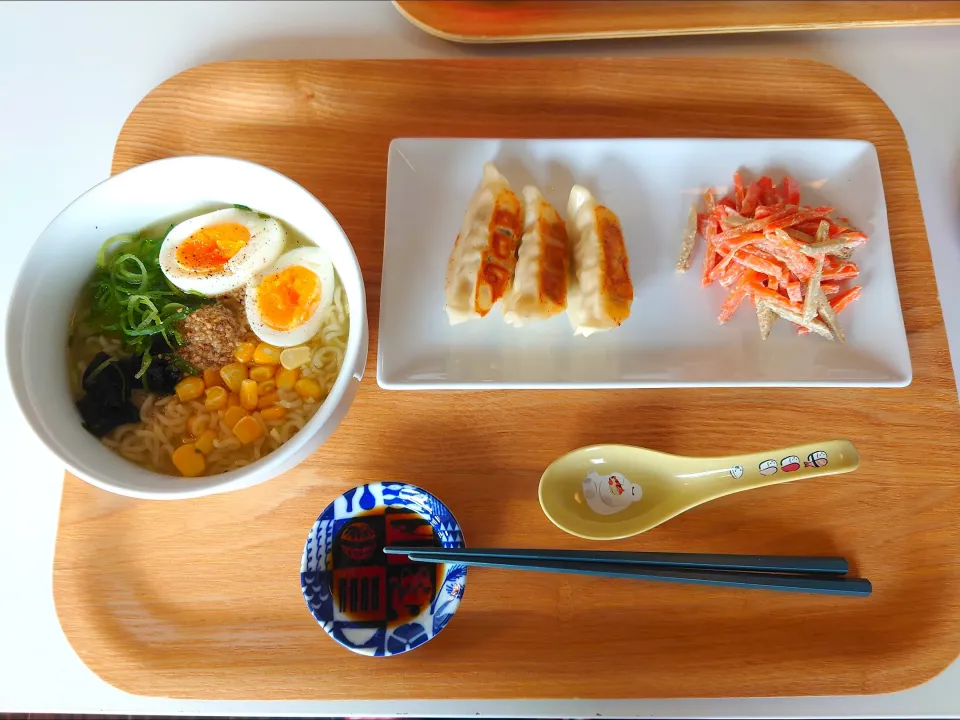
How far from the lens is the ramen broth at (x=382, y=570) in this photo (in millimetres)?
1175

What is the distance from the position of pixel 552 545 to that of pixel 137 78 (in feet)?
5.41

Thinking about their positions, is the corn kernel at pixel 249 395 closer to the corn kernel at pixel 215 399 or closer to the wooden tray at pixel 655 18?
the corn kernel at pixel 215 399

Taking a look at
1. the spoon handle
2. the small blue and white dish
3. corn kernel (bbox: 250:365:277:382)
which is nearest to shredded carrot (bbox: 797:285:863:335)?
the spoon handle

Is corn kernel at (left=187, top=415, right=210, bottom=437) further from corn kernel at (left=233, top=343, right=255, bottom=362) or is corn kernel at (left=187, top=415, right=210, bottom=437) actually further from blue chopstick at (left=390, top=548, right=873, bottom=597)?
blue chopstick at (left=390, top=548, right=873, bottom=597)

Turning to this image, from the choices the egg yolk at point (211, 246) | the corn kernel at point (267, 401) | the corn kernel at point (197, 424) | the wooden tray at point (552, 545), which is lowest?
the wooden tray at point (552, 545)

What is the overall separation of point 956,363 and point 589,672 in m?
1.07

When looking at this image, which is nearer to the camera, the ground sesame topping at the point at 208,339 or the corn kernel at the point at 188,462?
the corn kernel at the point at 188,462

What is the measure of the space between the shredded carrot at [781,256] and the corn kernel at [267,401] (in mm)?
947

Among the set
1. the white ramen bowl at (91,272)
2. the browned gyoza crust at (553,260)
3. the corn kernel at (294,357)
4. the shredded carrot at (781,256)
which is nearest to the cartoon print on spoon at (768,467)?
the shredded carrot at (781,256)

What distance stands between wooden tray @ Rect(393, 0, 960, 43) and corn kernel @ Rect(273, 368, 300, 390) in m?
0.98

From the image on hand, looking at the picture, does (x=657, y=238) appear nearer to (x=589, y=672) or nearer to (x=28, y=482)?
(x=589, y=672)

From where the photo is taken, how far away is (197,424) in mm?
1284

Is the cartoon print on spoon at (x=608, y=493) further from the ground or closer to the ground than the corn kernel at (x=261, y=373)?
closer to the ground

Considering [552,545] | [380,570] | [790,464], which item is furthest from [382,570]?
[790,464]
